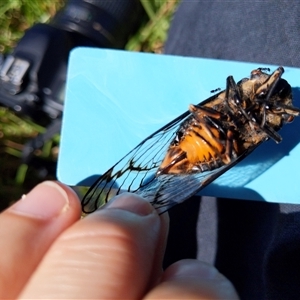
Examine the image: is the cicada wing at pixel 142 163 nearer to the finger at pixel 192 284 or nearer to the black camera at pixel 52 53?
the finger at pixel 192 284

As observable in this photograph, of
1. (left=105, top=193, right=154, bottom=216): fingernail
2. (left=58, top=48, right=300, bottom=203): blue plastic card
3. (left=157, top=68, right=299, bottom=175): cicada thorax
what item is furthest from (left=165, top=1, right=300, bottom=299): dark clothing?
(left=105, top=193, right=154, bottom=216): fingernail

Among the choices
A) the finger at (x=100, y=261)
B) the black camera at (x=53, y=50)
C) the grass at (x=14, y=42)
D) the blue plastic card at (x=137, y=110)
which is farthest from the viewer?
the grass at (x=14, y=42)

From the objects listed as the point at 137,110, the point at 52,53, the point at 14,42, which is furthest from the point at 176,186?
the point at 14,42

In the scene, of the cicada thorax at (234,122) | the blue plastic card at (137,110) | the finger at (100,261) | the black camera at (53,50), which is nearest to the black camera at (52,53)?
the black camera at (53,50)

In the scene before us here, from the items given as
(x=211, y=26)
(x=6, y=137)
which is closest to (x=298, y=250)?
(x=211, y=26)

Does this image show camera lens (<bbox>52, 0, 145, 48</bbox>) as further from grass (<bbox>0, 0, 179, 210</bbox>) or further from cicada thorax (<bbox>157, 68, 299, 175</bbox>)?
cicada thorax (<bbox>157, 68, 299, 175</bbox>)

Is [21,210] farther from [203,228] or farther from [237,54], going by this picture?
[237,54]

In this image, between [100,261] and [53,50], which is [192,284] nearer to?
[100,261]
